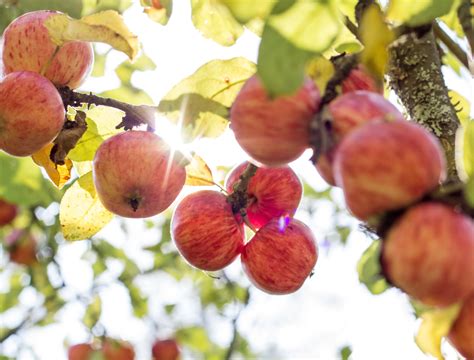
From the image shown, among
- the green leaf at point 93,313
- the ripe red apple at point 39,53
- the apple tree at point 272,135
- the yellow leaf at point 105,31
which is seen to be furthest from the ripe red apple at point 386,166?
the green leaf at point 93,313

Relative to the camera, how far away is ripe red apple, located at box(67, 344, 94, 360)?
10.3 feet

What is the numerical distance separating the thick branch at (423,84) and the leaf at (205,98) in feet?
1.33

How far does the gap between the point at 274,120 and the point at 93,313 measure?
2.73 m

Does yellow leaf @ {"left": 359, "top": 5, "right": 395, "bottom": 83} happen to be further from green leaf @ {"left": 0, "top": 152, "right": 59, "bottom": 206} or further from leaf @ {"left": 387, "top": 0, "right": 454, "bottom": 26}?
green leaf @ {"left": 0, "top": 152, "right": 59, "bottom": 206}

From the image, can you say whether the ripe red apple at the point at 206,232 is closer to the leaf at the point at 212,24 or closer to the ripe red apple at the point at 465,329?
the leaf at the point at 212,24

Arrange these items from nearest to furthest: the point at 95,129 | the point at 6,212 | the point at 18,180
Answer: the point at 95,129, the point at 18,180, the point at 6,212

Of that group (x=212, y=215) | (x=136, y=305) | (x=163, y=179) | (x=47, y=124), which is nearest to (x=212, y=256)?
(x=212, y=215)

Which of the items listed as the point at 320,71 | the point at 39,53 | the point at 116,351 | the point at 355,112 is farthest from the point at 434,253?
the point at 116,351

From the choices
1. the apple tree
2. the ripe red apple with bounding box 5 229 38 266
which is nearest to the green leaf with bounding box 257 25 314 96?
the apple tree

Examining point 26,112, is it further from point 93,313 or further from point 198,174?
point 93,313

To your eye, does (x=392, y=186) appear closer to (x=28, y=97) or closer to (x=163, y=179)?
(x=163, y=179)

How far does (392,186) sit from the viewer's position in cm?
78

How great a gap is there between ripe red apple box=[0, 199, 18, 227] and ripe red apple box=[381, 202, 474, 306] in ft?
10.3

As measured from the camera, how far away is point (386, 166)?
776 mm
